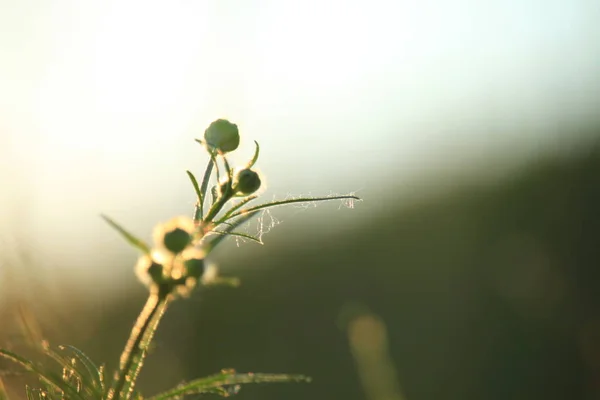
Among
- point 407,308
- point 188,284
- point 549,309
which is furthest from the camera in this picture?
point 407,308

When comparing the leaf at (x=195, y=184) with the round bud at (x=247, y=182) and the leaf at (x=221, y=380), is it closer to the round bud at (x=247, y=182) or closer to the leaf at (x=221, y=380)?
the round bud at (x=247, y=182)

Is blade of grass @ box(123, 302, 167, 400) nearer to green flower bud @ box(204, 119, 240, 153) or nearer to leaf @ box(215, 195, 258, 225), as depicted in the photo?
leaf @ box(215, 195, 258, 225)

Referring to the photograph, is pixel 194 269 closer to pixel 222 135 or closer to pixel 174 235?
pixel 174 235

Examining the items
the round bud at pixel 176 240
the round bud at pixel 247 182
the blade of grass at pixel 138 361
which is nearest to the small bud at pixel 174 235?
the round bud at pixel 176 240

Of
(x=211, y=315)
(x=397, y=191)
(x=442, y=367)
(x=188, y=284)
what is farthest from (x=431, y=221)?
(x=188, y=284)

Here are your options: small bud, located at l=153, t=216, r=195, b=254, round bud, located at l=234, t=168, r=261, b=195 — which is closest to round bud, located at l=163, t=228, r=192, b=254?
small bud, located at l=153, t=216, r=195, b=254

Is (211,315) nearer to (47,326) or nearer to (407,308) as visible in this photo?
(407,308)

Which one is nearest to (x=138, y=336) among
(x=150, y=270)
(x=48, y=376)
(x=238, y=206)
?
(x=150, y=270)
